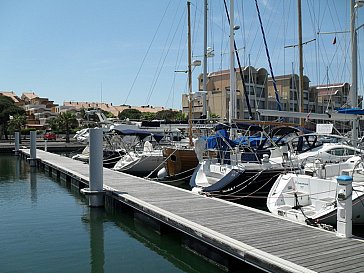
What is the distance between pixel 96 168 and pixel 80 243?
11.9ft

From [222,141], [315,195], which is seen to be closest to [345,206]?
[315,195]

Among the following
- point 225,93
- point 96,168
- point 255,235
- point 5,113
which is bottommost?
point 255,235

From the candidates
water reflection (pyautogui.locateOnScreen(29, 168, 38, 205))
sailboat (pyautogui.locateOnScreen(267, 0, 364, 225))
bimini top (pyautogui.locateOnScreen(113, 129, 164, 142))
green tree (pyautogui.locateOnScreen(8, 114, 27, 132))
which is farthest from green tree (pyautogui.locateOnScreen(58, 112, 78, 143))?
sailboat (pyautogui.locateOnScreen(267, 0, 364, 225))

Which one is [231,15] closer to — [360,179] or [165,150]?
[165,150]

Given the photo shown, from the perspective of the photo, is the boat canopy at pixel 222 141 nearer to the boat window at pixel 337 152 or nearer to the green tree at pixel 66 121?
the boat window at pixel 337 152

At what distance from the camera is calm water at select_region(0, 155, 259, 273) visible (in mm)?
9383

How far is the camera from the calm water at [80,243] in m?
9.38

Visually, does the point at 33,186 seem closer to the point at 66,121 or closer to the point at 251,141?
the point at 251,141

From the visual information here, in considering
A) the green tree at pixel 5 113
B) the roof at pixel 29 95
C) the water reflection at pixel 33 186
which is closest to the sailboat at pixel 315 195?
the water reflection at pixel 33 186

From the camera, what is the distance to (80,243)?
36.9 feet

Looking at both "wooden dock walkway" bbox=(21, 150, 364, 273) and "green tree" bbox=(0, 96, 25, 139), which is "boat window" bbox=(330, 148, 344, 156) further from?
"green tree" bbox=(0, 96, 25, 139)

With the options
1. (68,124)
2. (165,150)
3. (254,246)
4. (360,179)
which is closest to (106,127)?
(165,150)

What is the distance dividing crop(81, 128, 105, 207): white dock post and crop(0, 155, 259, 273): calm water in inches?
17.1

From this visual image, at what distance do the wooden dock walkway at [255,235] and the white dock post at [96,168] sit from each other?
147 cm
